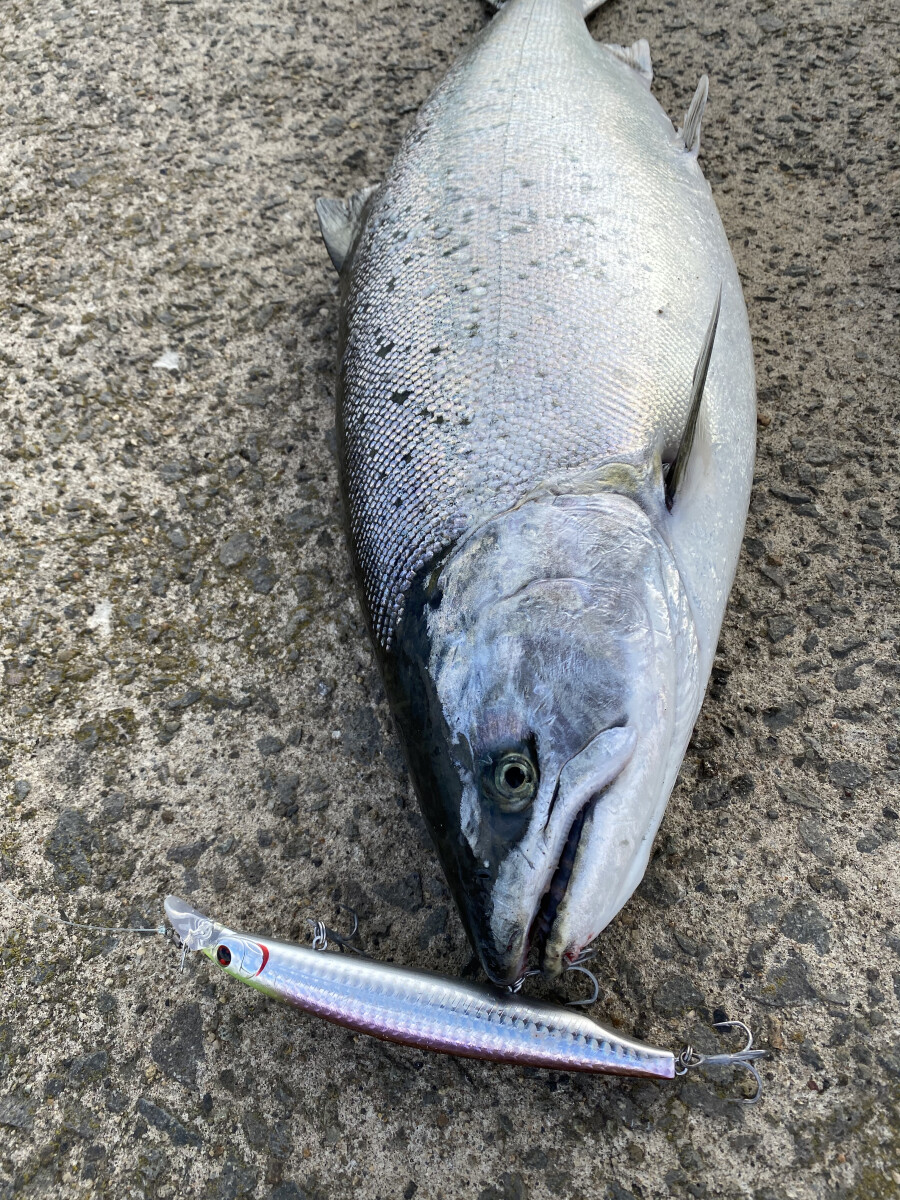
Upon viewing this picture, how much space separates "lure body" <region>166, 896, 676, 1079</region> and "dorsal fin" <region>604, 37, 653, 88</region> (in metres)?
2.95

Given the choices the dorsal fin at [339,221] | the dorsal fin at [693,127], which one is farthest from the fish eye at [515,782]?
the dorsal fin at [693,127]

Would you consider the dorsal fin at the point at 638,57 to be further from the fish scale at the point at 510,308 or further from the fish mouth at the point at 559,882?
the fish mouth at the point at 559,882

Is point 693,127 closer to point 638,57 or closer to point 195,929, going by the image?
point 638,57

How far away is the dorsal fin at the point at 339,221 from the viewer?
2480 mm

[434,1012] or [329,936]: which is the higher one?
[434,1012]

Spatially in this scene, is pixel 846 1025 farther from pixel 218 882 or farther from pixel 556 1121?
pixel 218 882

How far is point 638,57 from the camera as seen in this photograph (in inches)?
109

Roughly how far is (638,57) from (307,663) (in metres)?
2.47

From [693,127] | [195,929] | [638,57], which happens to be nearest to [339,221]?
[693,127]

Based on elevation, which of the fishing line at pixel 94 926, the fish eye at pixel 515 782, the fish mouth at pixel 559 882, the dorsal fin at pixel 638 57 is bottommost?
the fishing line at pixel 94 926

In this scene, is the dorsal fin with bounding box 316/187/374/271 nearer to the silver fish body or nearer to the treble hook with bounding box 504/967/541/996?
the silver fish body

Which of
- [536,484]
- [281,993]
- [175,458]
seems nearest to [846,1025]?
[281,993]

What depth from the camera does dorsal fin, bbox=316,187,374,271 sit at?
2.48 meters

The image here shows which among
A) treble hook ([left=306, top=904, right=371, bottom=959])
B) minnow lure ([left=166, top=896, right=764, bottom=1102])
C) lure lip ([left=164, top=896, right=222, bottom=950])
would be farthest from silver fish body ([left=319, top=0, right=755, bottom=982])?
lure lip ([left=164, top=896, right=222, bottom=950])
